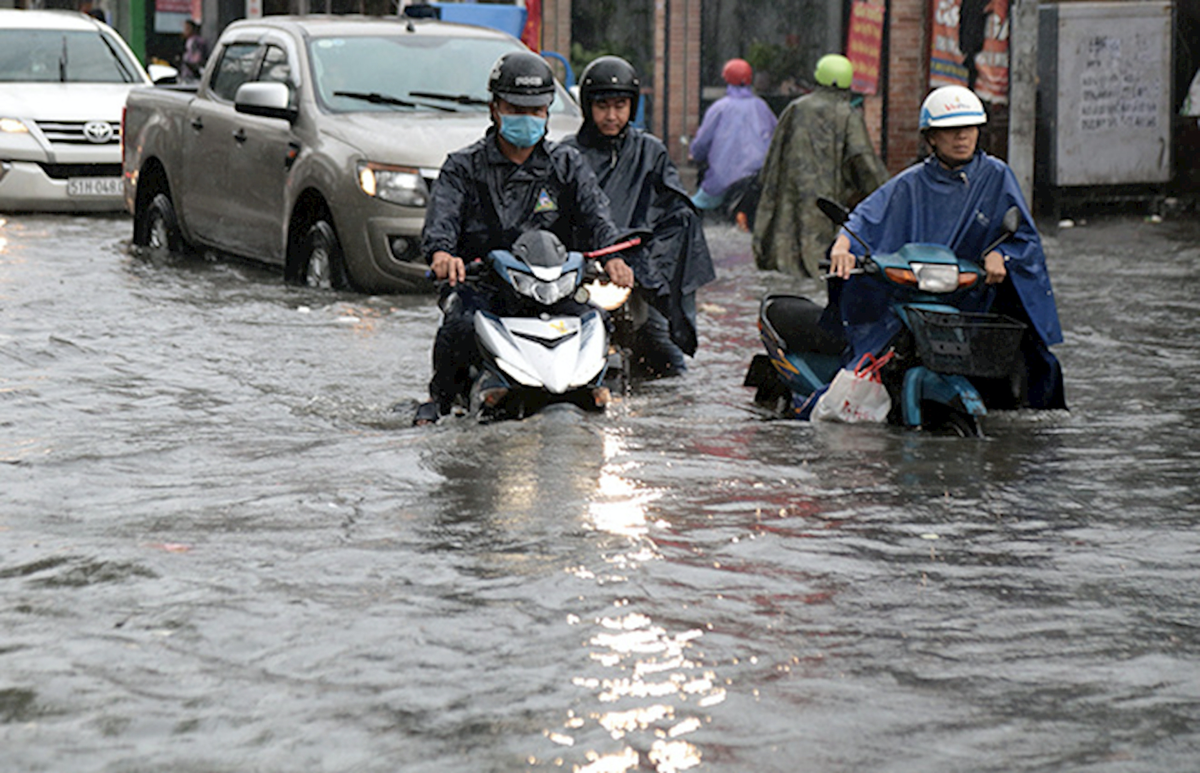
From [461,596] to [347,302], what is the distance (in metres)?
7.76

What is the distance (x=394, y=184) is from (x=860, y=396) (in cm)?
523

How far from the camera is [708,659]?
4949 millimetres

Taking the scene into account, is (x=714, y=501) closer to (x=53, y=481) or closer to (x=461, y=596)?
(x=461, y=596)

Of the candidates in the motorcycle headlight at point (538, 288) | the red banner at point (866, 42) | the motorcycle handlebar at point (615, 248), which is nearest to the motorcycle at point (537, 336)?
the motorcycle headlight at point (538, 288)

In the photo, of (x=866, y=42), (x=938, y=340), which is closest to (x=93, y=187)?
(x=866, y=42)

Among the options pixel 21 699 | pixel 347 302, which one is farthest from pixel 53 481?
pixel 347 302

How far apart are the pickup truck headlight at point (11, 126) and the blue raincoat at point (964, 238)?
11814 mm

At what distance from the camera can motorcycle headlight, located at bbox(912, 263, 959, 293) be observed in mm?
8078

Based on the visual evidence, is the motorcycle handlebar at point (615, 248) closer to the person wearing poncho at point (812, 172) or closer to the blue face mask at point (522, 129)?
the blue face mask at point (522, 129)

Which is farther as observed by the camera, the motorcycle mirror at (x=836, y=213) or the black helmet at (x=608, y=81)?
the black helmet at (x=608, y=81)

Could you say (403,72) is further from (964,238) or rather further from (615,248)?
(964,238)

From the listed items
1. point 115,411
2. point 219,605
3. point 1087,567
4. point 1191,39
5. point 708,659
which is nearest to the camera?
point 708,659

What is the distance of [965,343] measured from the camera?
793 centimetres

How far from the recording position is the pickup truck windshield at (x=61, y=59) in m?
20.0
